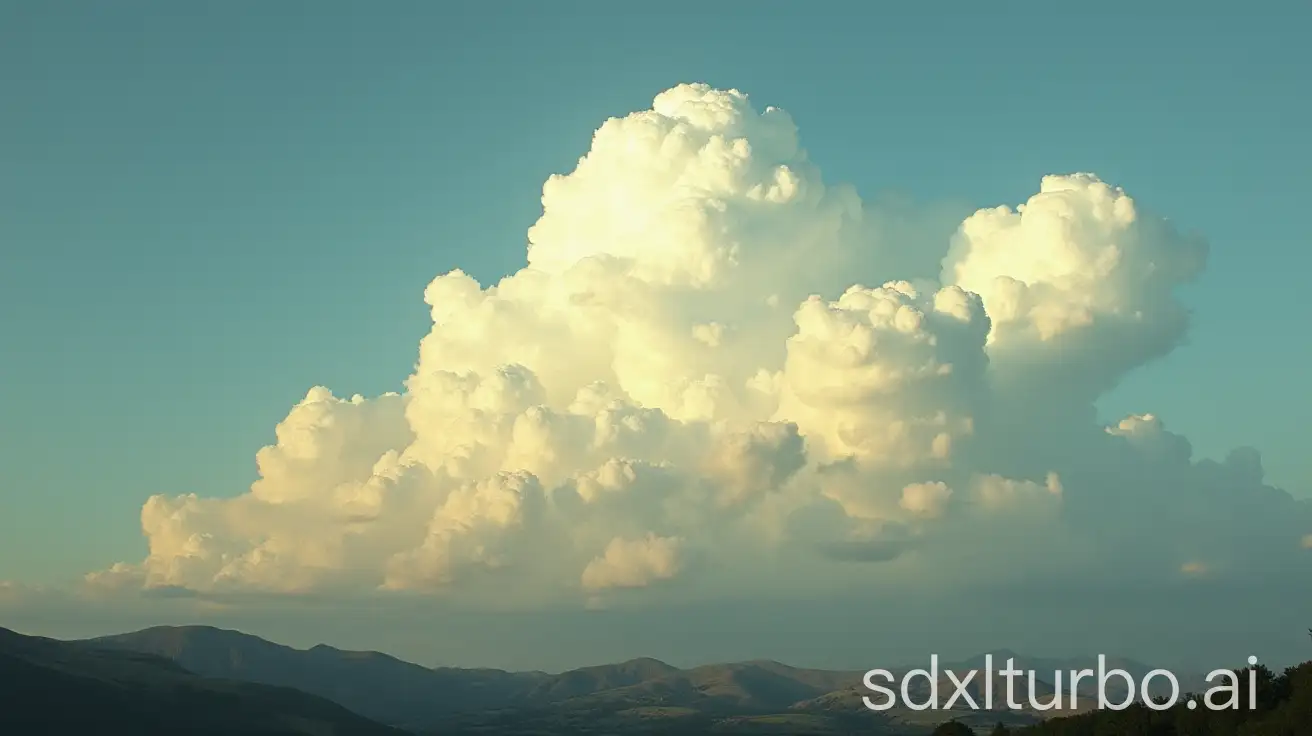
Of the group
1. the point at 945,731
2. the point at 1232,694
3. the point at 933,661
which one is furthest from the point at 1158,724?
the point at 933,661

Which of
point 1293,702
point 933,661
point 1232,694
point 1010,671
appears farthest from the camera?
point 933,661

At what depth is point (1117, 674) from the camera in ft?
292

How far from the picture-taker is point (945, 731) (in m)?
105

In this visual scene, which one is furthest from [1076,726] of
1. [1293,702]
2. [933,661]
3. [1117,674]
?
[933,661]

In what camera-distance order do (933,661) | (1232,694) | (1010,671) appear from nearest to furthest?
(1232,694) < (1010,671) < (933,661)

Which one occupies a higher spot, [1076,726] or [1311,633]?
[1311,633]

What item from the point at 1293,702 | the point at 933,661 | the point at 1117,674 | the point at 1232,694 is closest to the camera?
the point at 1293,702

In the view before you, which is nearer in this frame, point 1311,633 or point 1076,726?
point 1311,633

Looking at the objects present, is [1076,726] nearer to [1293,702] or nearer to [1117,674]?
[1117,674]

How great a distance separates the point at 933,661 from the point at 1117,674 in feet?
192

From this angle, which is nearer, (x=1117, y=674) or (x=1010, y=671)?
(x=1117, y=674)

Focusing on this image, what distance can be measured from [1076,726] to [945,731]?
15.8m

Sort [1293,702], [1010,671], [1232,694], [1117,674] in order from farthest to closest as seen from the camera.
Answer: [1010,671] → [1117,674] → [1232,694] → [1293,702]

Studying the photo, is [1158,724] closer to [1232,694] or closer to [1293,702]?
[1232,694]
